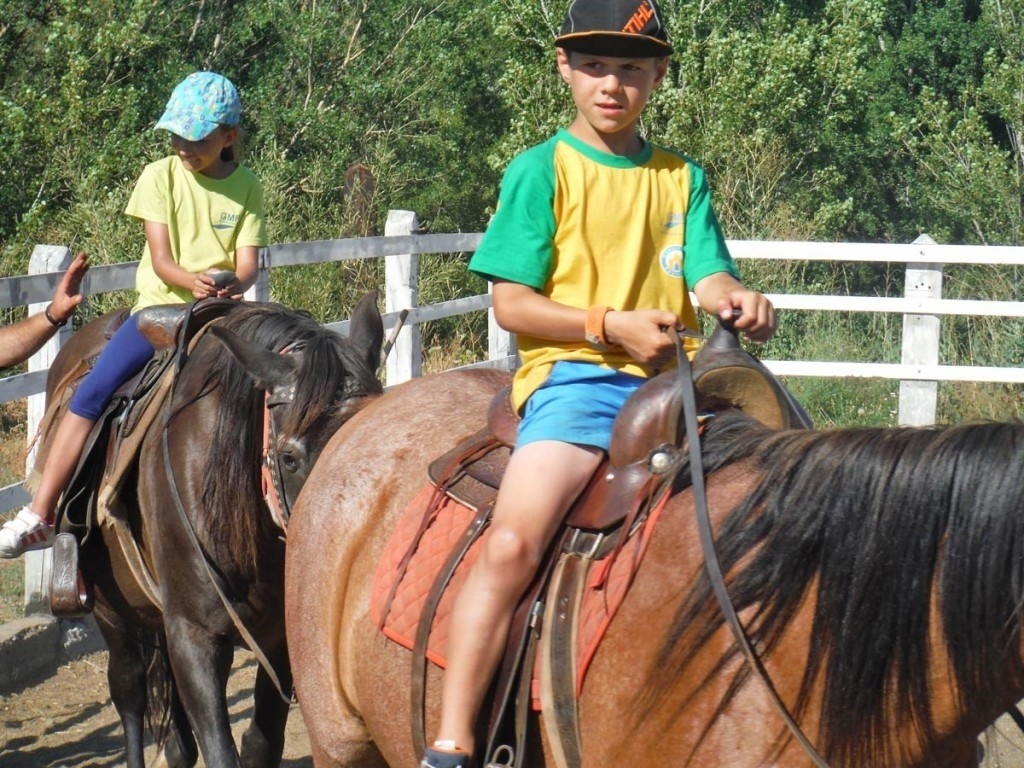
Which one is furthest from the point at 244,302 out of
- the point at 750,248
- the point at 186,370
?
the point at 750,248

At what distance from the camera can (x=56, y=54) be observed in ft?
46.0

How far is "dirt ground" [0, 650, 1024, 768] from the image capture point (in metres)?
4.84

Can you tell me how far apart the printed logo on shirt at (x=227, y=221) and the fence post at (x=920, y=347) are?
20.3ft

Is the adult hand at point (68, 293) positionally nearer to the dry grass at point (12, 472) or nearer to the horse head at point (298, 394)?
the horse head at point (298, 394)

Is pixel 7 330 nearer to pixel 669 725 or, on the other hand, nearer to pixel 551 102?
pixel 669 725

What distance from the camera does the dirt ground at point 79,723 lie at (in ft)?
15.9

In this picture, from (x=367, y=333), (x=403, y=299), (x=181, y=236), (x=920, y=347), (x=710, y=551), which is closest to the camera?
(x=710, y=551)

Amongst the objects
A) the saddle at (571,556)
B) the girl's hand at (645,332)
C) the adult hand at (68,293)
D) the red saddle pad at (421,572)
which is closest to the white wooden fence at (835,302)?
the adult hand at (68,293)

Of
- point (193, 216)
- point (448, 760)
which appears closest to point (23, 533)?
point (193, 216)

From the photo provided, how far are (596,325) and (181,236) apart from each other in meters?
2.64

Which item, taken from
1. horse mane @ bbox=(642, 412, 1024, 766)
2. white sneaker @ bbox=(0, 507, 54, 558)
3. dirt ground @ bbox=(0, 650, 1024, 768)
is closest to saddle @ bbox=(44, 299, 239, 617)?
white sneaker @ bbox=(0, 507, 54, 558)

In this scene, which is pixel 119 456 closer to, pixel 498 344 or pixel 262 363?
pixel 262 363

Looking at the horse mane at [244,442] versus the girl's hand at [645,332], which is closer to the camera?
the girl's hand at [645,332]

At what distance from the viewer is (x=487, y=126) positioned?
21.3 metres
